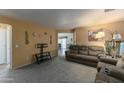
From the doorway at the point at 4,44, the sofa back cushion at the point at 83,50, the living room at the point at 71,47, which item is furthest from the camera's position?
the sofa back cushion at the point at 83,50

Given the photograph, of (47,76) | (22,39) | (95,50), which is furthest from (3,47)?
(95,50)

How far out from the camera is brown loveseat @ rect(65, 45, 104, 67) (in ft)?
17.8

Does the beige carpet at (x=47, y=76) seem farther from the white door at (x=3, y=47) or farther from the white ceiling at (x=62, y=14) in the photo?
the white ceiling at (x=62, y=14)

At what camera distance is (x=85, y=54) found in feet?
20.9

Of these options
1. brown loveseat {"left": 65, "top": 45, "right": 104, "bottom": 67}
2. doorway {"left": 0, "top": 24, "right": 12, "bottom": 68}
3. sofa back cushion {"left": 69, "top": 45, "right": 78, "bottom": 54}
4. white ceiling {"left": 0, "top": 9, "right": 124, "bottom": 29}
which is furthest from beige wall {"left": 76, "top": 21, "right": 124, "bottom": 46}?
doorway {"left": 0, "top": 24, "right": 12, "bottom": 68}

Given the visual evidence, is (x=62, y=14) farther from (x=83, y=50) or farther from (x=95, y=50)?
(x=83, y=50)

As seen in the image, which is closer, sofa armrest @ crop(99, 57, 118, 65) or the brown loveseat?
sofa armrest @ crop(99, 57, 118, 65)

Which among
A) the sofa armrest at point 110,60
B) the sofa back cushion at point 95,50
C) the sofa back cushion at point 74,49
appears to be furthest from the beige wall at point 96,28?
the sofa armrest at point 110,60

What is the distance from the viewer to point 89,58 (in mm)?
5523

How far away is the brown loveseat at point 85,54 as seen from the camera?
544 cm

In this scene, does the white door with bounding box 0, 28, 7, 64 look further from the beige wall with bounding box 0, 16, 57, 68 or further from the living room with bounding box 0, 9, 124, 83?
the beige wall with bounding box 0, 16, 57, 68
